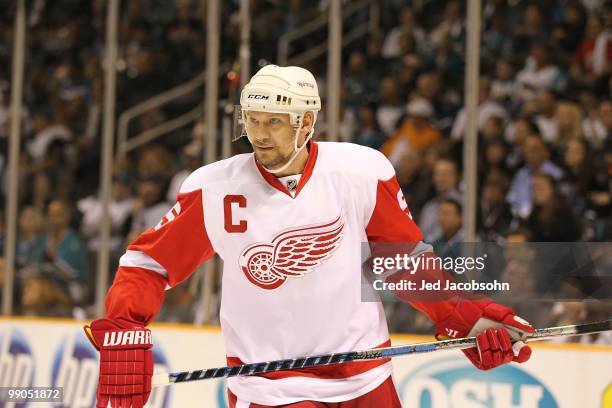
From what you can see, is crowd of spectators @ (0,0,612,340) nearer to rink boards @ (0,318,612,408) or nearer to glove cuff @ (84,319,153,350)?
rink boards @ (0,318,612,408)

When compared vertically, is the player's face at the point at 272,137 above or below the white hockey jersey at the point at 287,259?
above

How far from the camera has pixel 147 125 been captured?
601cm

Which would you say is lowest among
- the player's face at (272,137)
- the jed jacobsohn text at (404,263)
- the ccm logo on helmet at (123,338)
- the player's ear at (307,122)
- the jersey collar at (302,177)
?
the ccm logo on helmet at (123,338)

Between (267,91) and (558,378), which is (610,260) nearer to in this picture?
(558,378)

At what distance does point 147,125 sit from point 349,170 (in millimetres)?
3487

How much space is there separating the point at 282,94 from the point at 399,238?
0.44m

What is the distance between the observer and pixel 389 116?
5621 millimetres

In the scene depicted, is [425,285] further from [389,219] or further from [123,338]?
[123,338]

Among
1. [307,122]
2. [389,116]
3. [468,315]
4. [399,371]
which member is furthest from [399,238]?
[389,116]

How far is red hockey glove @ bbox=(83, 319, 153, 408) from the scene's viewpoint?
2.54 m

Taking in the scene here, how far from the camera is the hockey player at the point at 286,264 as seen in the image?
2609 millimetres

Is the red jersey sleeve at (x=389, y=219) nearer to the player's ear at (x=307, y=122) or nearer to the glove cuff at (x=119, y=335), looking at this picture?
the player's ear at (x=307, y=122)

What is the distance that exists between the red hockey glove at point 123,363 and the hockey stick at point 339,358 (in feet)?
0.21

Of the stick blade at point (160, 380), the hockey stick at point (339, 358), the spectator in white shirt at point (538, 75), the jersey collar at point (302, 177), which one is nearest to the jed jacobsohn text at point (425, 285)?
the hockey stick at point (339, 358)
